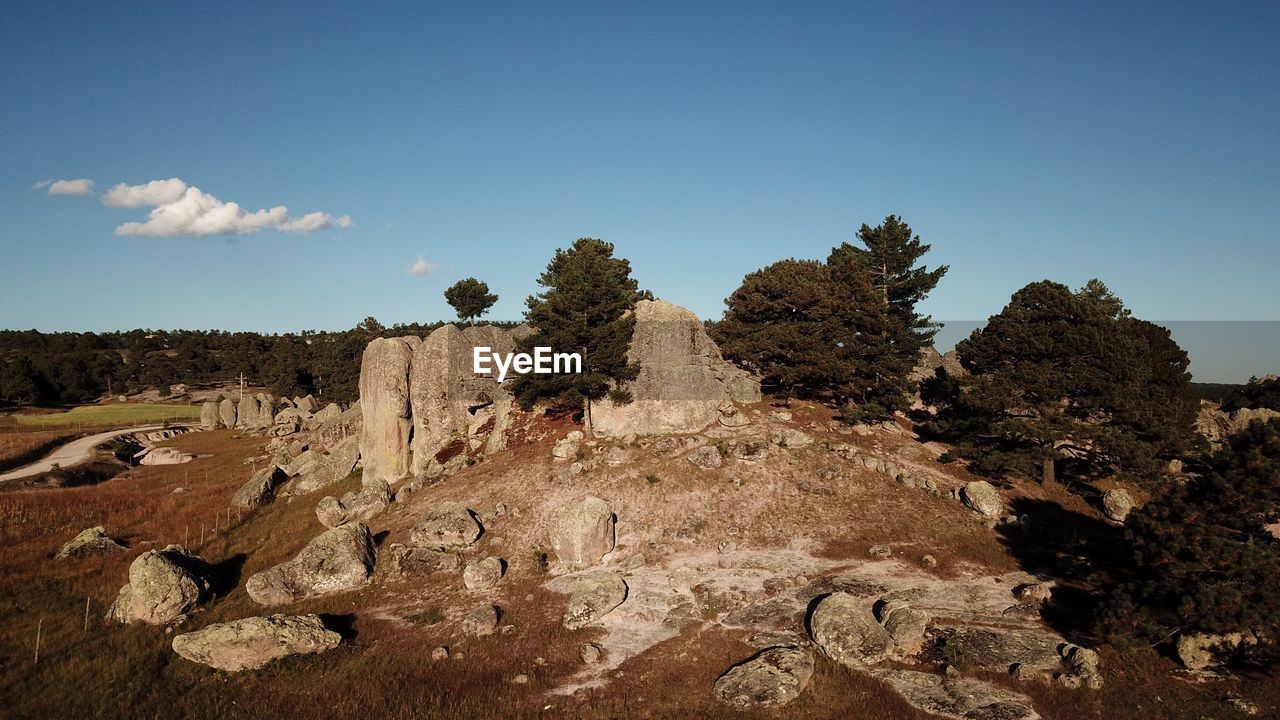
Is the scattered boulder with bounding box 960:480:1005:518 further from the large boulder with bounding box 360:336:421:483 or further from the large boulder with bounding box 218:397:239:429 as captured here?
the large boulder with bounding box 218:397:239:429

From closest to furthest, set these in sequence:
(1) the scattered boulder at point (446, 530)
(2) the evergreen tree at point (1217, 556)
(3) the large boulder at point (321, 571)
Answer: (2) the evergreen tree at point (1217, 556) < (3) the large boulder at point (321, 571) < (1) the scattered boulder at point (446, 530)

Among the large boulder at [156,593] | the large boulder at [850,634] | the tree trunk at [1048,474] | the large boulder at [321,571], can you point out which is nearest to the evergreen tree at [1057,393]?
the tree trunk at [1048,474]

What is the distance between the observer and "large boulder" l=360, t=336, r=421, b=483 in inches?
1719

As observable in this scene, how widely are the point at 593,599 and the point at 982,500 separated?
80.8 ft

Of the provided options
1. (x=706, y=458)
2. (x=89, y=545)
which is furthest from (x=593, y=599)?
(x=89, y=545)

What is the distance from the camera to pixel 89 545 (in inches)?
1201

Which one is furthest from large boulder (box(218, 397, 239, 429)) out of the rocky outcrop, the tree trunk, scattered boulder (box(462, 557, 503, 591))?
the tree trunk

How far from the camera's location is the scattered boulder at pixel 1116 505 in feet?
104

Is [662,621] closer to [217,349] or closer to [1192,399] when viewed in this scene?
[1192,399]

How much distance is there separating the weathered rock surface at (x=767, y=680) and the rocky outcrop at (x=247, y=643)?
628 inches

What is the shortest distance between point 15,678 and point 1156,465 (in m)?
54.5

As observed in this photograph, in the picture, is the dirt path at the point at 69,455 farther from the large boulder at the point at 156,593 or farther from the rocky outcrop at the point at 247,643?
the rocky outcrop at the point at 247,643

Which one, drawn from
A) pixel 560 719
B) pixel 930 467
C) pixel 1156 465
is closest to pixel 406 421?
pixel 560 719

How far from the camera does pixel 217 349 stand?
541 ft
